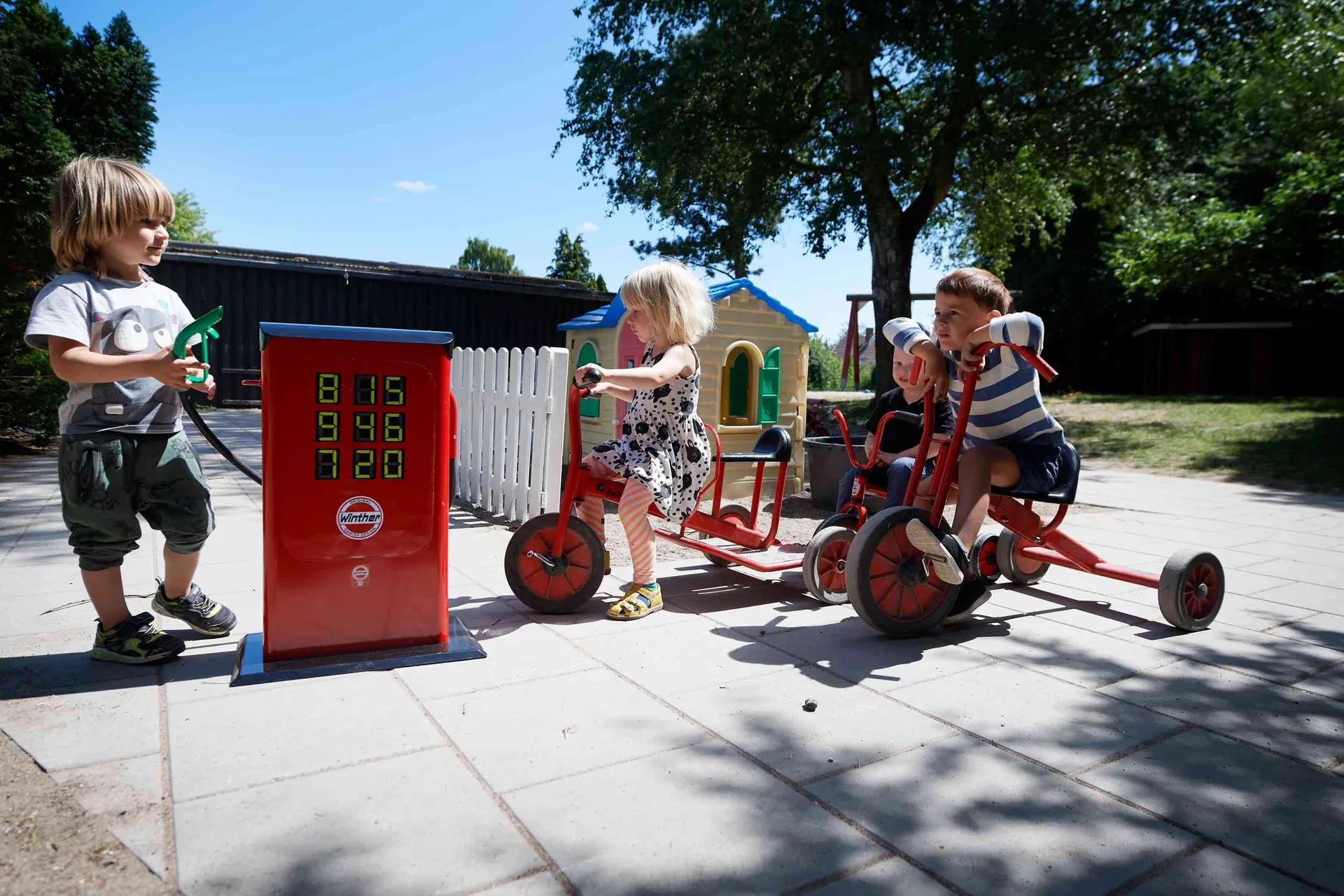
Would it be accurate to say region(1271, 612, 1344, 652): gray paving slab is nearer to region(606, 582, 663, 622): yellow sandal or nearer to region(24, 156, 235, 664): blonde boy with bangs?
region(606, 582, 663, 622): yellow sandal

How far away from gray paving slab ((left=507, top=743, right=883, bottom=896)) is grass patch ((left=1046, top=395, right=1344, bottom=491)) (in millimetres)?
9729

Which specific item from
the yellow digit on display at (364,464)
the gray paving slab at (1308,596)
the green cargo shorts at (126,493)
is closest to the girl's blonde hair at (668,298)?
the yellow digit on display at (364,464)

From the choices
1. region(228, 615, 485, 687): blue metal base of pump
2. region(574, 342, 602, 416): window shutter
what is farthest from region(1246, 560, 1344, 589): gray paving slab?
region(574, 342, 602, 416): window shutter

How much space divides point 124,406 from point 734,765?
→ 227 cm

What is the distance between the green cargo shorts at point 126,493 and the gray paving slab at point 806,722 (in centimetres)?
180

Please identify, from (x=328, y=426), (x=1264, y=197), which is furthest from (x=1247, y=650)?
(x=1264, y=197)

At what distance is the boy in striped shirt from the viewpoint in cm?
356

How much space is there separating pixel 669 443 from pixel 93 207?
91.9 inches

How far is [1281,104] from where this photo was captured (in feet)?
60.1

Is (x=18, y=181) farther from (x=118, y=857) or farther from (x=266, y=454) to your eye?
(x=118, y=857)

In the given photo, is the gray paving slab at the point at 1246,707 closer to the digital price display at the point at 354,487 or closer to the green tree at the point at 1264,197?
the digital price display at the point at 354,487

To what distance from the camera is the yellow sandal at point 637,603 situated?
378 cm

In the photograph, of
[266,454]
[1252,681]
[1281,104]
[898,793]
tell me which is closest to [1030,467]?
[1252,681]

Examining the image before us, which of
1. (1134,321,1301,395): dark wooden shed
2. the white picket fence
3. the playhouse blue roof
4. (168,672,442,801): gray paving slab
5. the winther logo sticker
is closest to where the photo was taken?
(168,672,442,801): gray paving slab
